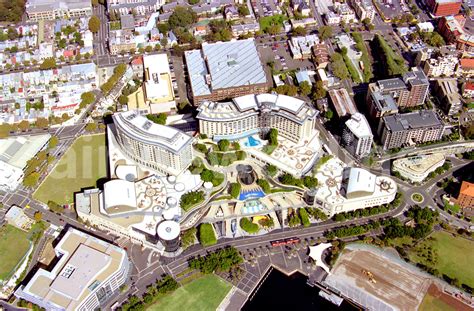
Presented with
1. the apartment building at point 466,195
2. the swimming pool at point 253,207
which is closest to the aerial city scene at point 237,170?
the apartment building at point 466,195

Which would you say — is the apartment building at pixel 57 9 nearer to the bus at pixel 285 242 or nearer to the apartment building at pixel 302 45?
the apartment building at pixel 302 45

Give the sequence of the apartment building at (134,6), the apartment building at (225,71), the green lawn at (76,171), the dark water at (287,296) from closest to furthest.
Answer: the dark water at (287,296)
the green lawn at (76,171)
the apartment building at (225,71)
the apartment building at (134,6)

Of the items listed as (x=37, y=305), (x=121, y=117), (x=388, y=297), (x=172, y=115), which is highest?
(x=121, y=117)

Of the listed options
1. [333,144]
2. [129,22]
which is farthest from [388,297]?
[129,22]

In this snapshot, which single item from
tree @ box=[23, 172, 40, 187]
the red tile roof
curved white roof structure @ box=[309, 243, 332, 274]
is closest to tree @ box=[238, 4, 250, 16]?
the red tile roof

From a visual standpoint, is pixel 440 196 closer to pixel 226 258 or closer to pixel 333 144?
pixel 333 144

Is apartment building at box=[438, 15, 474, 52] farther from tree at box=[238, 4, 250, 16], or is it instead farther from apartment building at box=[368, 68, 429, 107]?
tree at box=[238, 4, 250, 16]
